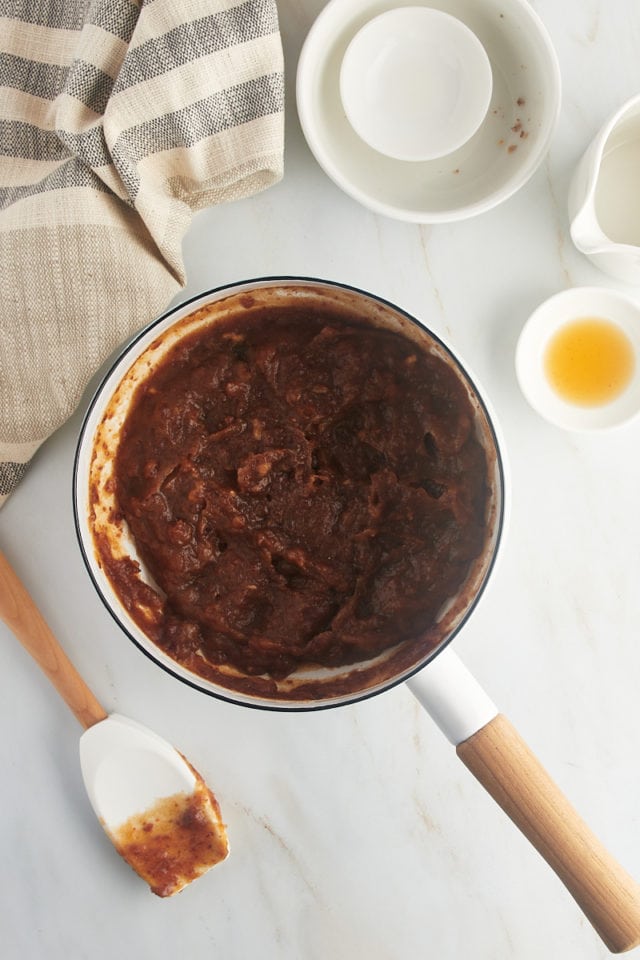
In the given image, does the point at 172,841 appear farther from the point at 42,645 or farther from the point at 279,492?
the point at 279,492

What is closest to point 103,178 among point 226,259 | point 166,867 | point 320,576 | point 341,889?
point 226,259

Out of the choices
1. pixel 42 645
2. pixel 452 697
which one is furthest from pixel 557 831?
pixel 42 645

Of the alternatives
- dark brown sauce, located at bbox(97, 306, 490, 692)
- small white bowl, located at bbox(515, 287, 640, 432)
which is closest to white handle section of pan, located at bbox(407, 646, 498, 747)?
dark brown sauce, located at bbox(97, 306, 490, 692)

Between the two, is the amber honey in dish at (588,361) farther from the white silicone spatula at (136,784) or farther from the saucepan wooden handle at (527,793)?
the white silicone spatula at (136,784)

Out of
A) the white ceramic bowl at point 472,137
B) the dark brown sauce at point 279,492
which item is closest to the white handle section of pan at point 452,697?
the dark brown sauce at point 279,492

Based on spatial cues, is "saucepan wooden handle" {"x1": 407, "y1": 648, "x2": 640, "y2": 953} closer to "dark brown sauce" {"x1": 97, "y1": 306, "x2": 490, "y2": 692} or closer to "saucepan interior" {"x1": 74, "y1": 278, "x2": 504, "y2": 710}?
"saucepan interior" {"x1": 74, "y1": 278, "x2": 504, "y2": 710}
